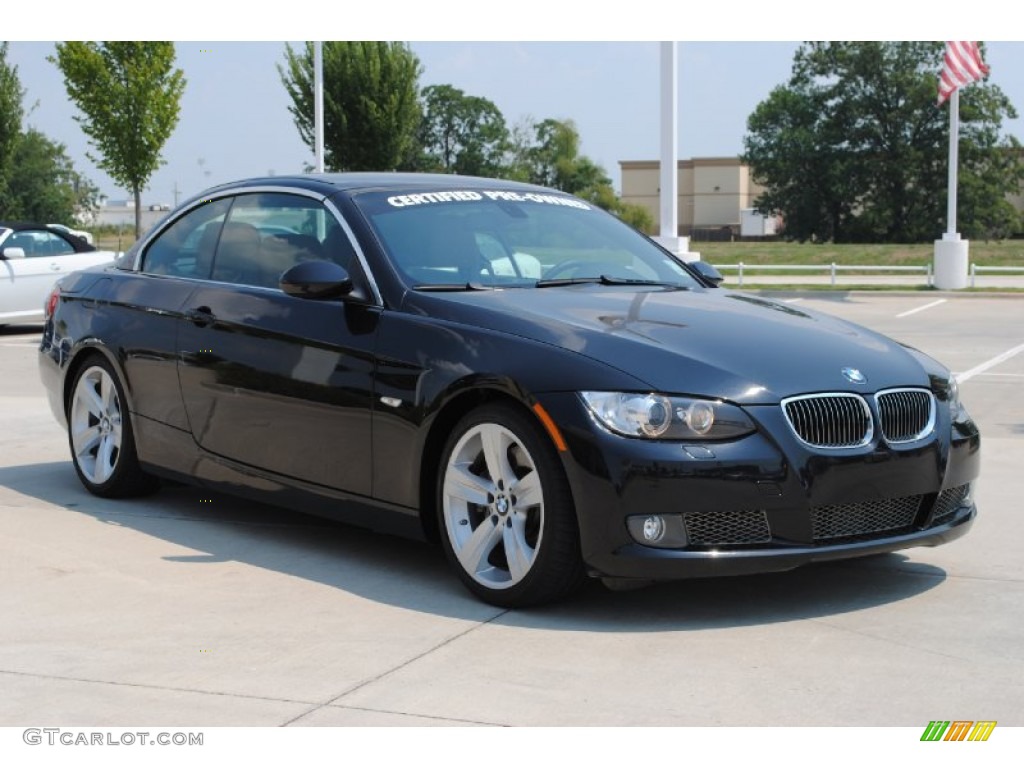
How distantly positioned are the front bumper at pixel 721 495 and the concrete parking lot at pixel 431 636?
0.83ft

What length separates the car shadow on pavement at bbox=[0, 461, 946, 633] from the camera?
5238mm

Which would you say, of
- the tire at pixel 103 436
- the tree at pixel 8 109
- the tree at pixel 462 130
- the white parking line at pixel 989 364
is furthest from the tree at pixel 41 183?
the tire at pixel 103 436

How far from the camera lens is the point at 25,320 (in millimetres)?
18578

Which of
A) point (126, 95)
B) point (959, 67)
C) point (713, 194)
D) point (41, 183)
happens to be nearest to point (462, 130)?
point (713, 194)

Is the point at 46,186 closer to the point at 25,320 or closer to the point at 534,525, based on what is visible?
the point at 25,320

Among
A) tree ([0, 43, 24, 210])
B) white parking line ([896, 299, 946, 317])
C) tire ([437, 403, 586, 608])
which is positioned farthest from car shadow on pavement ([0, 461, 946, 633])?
tree ([0, 43, 24, 210])

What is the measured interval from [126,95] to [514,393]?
30.5m

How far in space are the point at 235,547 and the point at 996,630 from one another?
3.08 meters

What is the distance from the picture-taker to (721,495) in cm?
491

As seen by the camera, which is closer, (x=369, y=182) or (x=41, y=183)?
(x=369, y=182)

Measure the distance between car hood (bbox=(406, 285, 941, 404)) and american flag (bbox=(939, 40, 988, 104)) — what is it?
73.0 ft

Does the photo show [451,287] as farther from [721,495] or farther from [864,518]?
[864,518]

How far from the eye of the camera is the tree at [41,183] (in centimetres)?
8019

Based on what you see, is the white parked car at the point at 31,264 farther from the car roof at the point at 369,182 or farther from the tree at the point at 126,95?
the tree at the point at 126,95
